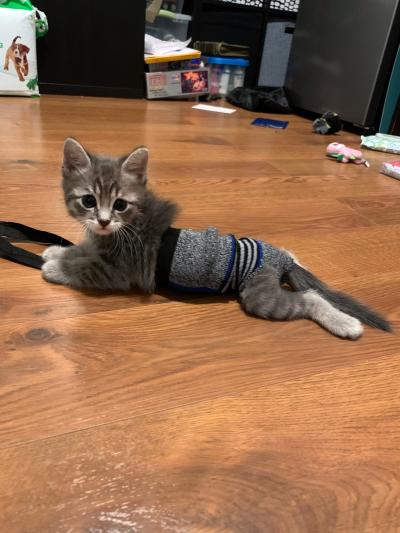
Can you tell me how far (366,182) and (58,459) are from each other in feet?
5.56

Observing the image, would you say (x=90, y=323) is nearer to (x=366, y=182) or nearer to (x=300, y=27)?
(x=366, y=182)

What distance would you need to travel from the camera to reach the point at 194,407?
743 millimetres

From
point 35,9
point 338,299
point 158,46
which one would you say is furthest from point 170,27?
point 338,299

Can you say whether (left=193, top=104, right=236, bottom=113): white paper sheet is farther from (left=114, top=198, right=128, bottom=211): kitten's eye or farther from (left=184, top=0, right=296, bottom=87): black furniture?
(left=114, top=198, right=128, bottom=211): kitten's eye

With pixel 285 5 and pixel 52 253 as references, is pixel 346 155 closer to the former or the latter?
pixel 52 253

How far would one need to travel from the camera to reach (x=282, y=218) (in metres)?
1.48

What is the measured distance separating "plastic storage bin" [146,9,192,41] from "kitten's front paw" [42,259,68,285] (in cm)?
268

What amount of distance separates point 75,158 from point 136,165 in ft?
0.43

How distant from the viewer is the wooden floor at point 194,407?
1.94 ft

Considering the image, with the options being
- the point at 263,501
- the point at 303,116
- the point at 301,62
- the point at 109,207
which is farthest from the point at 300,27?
the point at 263,501

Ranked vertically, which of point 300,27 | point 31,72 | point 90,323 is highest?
point 300,27

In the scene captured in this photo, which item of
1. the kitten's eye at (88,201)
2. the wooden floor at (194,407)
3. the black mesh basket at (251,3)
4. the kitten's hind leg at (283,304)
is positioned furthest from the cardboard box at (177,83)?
the kitten's hind leg at (283,304)

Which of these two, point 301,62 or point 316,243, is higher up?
point 301,62

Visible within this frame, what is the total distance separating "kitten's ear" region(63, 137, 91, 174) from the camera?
Answer: 97 cm
